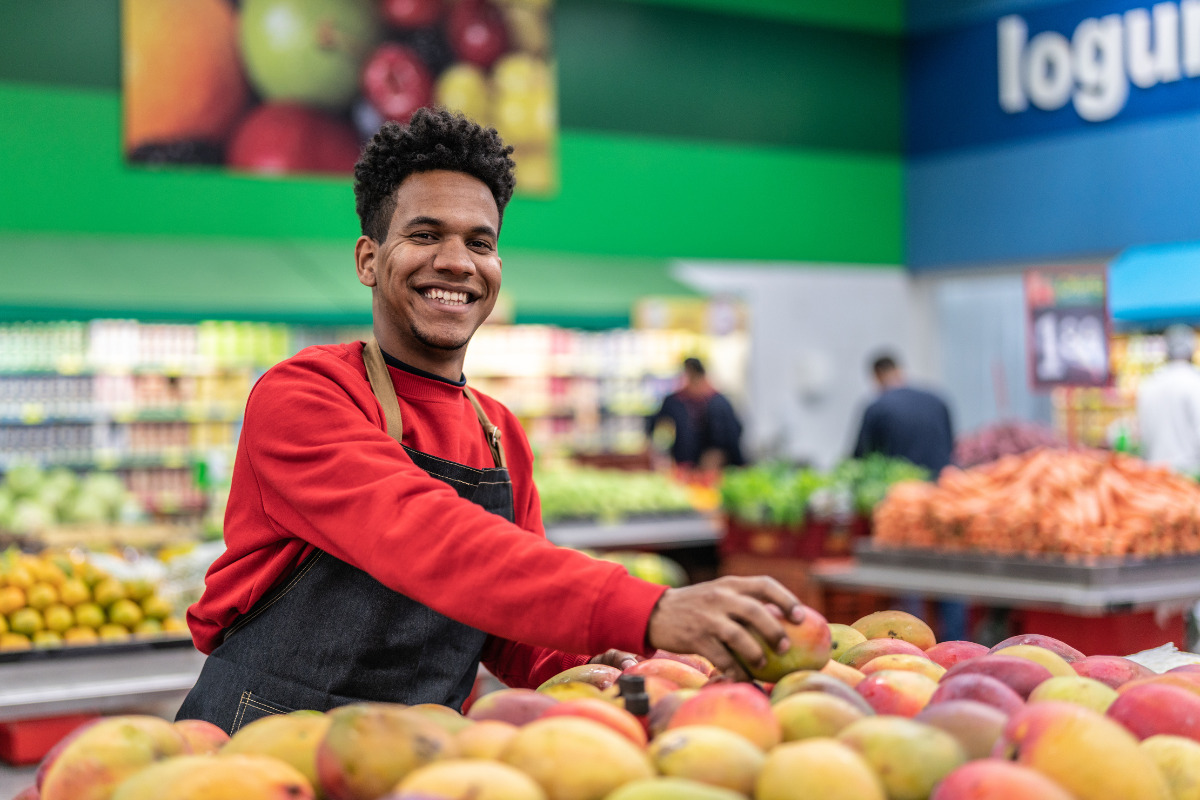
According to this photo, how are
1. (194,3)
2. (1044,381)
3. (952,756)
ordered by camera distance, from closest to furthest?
(952,756) → (1044,381) → (194,3)

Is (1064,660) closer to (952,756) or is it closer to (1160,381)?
(952,756)

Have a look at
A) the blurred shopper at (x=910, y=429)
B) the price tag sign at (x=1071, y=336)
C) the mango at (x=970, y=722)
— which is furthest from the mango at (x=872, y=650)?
the blurred shopper at (x=910, y=429)

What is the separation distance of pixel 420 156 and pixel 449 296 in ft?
0.68

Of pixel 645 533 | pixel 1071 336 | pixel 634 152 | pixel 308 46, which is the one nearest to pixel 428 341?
pixel 645 533

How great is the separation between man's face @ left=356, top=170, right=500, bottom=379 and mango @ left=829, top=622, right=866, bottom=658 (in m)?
0.69

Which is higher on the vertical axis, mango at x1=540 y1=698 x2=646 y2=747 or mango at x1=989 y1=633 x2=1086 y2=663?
mango at x1=540 y1=698 x2=646 y2=747

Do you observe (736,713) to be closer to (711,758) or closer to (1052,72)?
(711,758)

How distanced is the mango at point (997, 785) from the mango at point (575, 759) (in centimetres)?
26

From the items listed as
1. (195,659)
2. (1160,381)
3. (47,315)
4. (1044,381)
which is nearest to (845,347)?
(1160,381)

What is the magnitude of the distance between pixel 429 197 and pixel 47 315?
761 cm

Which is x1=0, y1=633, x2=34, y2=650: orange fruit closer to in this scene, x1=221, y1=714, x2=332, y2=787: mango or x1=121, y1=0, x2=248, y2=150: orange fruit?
x1=221, y1=714, x2=332, y2=787: mango

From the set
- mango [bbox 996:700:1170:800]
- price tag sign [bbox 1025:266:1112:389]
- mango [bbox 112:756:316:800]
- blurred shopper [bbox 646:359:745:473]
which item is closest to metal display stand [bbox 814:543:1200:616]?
price tag sign [bbox 1025:266:1112:389]

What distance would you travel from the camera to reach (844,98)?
1231 cm

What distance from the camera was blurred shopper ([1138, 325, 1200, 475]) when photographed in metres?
8.17
